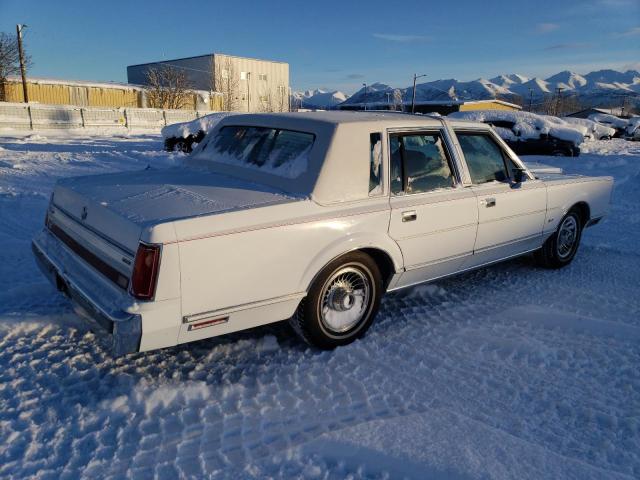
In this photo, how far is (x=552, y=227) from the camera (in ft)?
16.6

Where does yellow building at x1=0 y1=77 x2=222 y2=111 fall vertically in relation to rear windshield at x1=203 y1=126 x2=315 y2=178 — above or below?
above

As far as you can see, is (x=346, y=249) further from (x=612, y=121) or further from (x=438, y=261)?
(x=612, y=121)

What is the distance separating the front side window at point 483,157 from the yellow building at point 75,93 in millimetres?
40747

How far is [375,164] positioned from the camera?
3.48m

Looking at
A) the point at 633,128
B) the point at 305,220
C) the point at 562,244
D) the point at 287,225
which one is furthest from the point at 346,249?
the point at 633,128

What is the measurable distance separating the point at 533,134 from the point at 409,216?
16560mm

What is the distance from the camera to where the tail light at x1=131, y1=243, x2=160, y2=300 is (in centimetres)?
253

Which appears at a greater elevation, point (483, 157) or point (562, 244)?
point (483, 157)

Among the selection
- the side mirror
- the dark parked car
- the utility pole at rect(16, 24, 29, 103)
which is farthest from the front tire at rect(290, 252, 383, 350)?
the utility pole at rect(16, 24, 29, 103)

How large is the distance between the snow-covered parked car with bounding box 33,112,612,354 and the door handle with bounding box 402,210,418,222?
0.08ft

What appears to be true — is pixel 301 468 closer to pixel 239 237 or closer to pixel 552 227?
pixel 239 237

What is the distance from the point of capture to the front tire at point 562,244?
17.0 ft

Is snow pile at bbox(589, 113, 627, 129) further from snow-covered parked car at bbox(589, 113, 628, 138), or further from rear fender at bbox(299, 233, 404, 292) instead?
rear fender at bbox(299, 233, 404, 292)

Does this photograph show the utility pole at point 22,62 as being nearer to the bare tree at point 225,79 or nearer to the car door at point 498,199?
the bare tree at point 225,79
